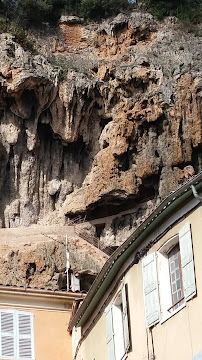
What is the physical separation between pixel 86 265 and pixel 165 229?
2330cm

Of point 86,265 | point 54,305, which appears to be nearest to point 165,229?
point 54,305

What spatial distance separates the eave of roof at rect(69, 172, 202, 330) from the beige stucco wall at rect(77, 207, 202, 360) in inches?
14.3

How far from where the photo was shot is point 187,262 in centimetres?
1541

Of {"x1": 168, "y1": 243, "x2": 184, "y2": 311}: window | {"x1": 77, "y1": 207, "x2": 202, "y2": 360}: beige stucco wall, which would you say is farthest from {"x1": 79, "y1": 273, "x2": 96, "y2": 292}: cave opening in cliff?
{"x1": 168, "y1": 243, "x2": 184, "y2": 311}: window

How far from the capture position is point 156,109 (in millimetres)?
44094

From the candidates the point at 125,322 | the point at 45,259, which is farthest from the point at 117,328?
the point at 45,259

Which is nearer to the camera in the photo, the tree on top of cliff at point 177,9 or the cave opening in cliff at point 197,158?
the cave opening in cliff at point 197,158

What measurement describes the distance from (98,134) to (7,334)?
2558cm

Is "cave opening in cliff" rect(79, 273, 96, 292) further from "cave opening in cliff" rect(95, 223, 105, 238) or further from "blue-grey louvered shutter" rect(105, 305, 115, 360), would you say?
"blue-grey louvered shutter" rect(105, 305, 115, 360)

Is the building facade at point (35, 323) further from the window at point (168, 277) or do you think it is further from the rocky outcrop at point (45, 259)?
the rocky outcrop at point (45, 259)

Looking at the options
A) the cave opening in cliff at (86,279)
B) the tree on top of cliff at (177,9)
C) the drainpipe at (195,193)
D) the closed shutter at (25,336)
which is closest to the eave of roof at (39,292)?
the closed shutter at (25,336)

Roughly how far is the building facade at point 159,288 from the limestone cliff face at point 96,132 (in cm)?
2409

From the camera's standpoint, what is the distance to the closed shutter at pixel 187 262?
49.9 feet

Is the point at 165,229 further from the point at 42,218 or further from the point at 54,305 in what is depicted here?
the point at 42,218
